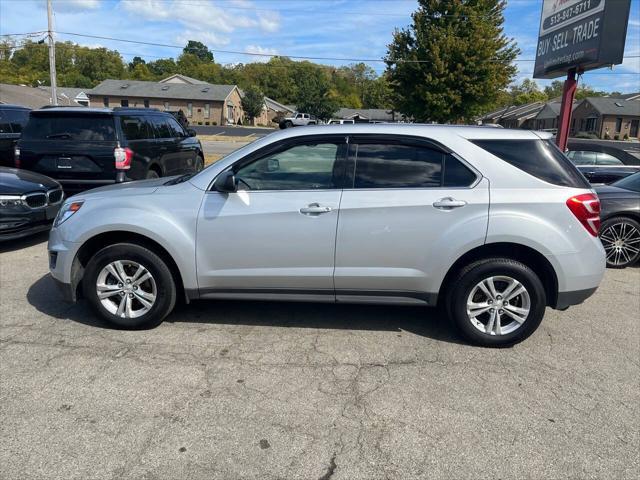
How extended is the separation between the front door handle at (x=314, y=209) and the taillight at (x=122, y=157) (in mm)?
4813

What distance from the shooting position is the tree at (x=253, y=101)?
78.8 m

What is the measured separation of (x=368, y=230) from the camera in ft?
12.5

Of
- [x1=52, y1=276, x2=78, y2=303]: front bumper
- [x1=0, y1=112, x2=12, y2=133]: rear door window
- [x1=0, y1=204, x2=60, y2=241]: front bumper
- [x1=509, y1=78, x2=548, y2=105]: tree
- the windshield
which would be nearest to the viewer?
[x1=52, y1=276, x2=78, y2=303]: front bumper

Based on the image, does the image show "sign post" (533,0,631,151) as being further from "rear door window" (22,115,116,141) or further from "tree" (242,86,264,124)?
"tree" (242,86,264,124)

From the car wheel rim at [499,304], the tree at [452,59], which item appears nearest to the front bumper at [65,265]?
the car wheel rim at [499,304]

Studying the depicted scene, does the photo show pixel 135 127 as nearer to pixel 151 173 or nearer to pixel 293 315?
pixel 151 173

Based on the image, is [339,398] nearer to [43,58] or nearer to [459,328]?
[459,328]

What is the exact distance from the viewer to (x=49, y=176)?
7.75 metres

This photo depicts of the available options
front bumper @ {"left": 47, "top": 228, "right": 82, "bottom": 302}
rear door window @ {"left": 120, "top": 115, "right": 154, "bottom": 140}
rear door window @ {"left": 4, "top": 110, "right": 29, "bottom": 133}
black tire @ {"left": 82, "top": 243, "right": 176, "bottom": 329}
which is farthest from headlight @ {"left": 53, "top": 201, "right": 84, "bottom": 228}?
rear door window @ {"left": 4, "top": 110, "right": 29, "bottom": 133}

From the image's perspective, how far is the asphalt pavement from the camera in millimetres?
2588

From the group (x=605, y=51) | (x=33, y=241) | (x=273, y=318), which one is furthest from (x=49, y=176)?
(x=605, y=51)

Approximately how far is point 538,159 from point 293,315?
253 cm

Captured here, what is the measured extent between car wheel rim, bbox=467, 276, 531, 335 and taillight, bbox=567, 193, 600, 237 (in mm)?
697

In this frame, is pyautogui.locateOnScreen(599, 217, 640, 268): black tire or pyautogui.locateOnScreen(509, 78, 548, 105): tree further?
pyautogui.locateOnScreen(509, 78, 548, 105): tree
